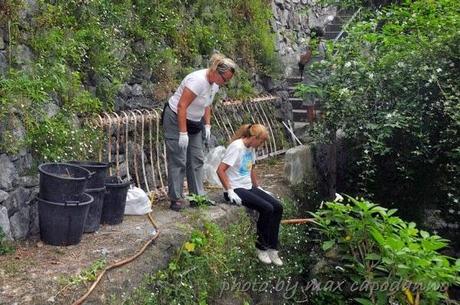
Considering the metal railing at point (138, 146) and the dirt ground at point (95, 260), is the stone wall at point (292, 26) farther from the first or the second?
the dirt ground at point (95, 260)

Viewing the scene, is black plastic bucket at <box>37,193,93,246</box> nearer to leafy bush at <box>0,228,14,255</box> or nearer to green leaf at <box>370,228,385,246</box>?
leafy bush at <box>0,228,14,255</box>

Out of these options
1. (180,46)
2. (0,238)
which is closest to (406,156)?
(180,46)

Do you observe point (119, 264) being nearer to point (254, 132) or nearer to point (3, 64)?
point (3, 64)

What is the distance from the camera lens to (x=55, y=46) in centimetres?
463

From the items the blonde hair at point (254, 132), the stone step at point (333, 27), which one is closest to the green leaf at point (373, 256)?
the blonde hair at point (254, 132)

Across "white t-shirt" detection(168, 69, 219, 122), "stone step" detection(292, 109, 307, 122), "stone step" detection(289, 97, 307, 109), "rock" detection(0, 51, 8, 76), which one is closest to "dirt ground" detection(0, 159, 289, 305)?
"white t-shirt" detection(168, 69, 219, 122)

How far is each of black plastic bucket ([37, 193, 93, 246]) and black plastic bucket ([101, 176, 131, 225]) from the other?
1.55 feet

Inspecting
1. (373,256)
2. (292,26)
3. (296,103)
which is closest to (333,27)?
(292,26)

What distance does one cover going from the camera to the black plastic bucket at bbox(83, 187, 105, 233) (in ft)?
14.1

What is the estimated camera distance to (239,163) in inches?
204

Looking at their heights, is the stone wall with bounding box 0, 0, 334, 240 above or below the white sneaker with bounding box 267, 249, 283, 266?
above


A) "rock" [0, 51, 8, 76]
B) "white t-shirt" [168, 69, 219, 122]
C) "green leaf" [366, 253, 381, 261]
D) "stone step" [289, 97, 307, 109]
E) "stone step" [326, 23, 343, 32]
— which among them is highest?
"stone step" [326, 23, 343, 32]

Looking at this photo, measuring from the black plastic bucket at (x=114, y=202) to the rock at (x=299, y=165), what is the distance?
94.5 inches

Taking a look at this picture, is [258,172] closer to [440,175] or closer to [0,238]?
[440,175]
